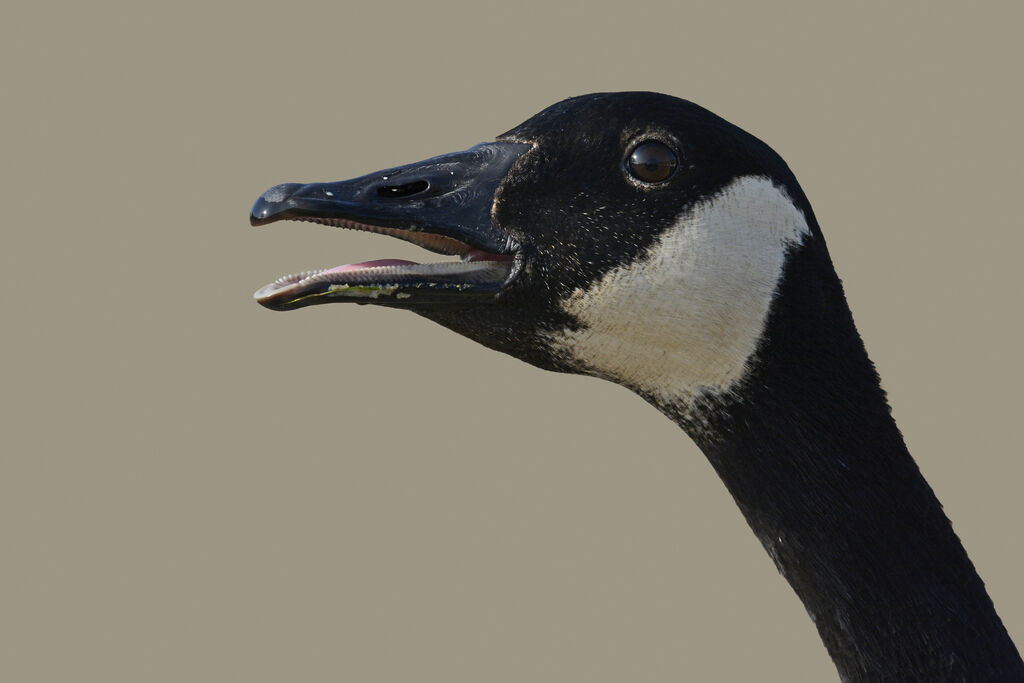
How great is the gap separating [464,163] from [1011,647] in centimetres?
309

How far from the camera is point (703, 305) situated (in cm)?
392

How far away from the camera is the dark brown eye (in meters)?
3.97

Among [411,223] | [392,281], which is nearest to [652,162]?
[411,223]

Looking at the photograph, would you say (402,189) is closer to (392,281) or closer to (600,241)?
(392,281)

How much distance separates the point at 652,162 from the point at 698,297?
1.86 feet

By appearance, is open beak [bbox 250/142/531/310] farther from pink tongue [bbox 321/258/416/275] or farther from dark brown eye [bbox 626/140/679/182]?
dark brown eye [bbox 626/140/679/182]

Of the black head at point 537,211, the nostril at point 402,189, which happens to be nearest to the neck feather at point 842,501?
the black head at point 537,211

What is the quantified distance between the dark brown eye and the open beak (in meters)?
0.47

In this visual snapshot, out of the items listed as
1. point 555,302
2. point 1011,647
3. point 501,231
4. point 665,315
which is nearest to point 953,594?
point 1011,647

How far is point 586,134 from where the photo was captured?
4059 mm

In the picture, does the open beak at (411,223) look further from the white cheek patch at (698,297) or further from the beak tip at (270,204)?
the white cheek patch at (698,297)

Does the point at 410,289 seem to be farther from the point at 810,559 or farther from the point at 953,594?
the point at 953,594

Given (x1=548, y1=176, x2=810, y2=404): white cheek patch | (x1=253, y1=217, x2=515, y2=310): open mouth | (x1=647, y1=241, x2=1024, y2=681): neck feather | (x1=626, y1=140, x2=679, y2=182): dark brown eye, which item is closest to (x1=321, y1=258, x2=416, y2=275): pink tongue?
(x1=253, y1=217, x2=515, y2=310): open mouth

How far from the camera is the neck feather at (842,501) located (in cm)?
405
